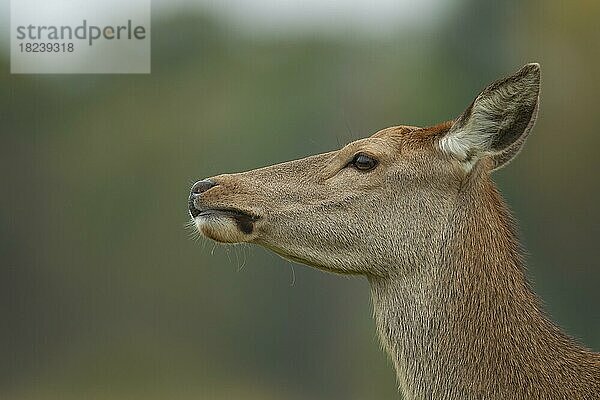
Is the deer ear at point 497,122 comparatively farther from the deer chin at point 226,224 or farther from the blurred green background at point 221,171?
the blurred green background at point 221,171

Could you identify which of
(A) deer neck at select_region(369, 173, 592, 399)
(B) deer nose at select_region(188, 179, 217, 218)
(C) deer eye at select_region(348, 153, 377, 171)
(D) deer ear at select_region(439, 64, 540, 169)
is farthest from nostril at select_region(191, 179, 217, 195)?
(D) deer ear at select_region(439, 64, 540, 169)

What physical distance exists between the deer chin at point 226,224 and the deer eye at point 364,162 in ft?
1.91

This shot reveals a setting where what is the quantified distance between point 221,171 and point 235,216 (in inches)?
467

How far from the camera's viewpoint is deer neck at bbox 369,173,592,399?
21.0 ft

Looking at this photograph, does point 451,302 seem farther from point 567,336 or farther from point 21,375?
point 21,375

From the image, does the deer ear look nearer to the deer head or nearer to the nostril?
the deer head

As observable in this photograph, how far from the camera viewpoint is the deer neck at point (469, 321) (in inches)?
253

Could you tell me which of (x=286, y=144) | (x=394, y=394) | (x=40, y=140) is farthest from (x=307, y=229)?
(x=40, y=140)

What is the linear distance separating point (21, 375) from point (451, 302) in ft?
39.7

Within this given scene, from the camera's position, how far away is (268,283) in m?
18.2

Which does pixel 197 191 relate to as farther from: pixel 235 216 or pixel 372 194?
pixel 372 194

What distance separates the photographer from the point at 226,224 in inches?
267

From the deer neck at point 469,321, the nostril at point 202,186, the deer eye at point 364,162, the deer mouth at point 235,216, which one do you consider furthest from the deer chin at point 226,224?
the deer neck at point 469,321

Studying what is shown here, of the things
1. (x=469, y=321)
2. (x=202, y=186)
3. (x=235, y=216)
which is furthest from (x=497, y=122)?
(x=202, y=186)
